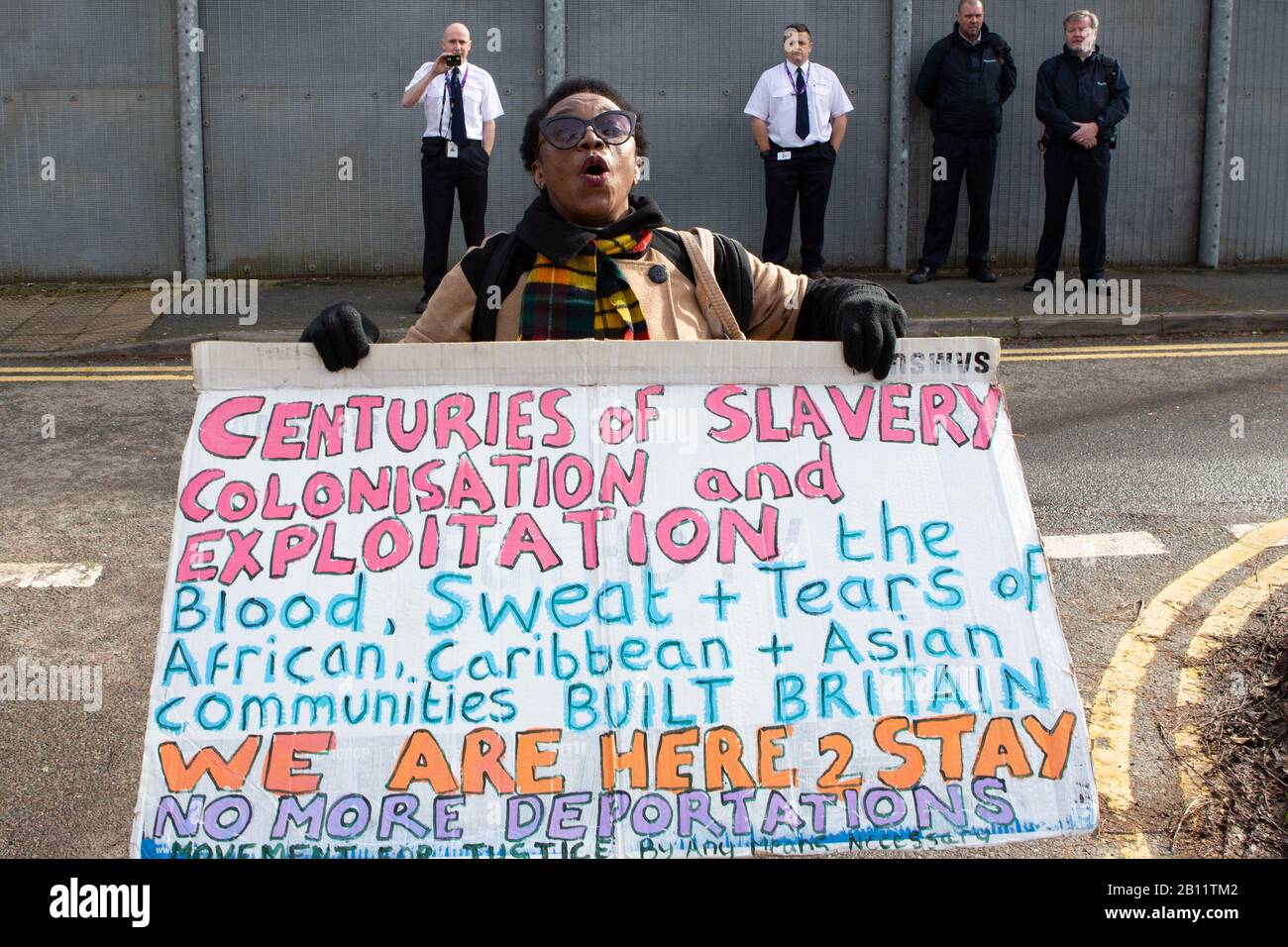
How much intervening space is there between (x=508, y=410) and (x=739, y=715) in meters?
0.80

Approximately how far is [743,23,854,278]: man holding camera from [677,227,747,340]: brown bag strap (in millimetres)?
8596

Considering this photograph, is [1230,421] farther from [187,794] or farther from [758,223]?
[187,794]

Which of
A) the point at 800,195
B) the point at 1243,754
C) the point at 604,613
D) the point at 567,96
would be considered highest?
the point at 567,96

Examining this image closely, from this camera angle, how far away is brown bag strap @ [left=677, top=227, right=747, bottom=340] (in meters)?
3.41

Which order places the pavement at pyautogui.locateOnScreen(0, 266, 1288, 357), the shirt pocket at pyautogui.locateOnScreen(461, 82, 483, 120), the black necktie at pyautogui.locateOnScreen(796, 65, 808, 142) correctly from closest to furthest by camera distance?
the pavement at pyautogui.locateOnScreen(0, 266, 1288, 357) → the shirt pocket at pyautogui.locateOnScreen(461, 82, 483, 120) → the black necktie at pyautogui.locateOnScreen(796, 65, 808, 142)

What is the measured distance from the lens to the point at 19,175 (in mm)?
12469

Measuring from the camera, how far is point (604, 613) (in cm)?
293


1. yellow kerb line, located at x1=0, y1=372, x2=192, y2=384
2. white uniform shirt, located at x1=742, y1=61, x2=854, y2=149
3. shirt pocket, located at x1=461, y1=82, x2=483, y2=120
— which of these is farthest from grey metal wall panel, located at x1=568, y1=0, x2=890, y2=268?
yellow kerb line, located at x1=0, y1=372, x2=192, y2=384

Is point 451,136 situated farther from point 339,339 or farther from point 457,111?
point 339,339

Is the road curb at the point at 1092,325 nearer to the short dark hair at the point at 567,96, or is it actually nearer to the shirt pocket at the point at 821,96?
the shirt pocket at the point at 821,96

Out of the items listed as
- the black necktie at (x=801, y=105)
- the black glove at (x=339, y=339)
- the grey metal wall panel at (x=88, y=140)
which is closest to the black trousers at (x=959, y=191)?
the black necktie at (x=801, y=105)

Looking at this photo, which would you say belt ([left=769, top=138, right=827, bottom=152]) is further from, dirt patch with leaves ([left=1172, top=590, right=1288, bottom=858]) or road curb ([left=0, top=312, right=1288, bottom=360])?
dirt patch with leaves ([left=1172, top=590, right=1288, bottom=858])

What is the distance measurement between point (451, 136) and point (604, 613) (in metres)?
8.82

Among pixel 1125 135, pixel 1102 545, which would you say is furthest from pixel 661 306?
pixel 1125 135
